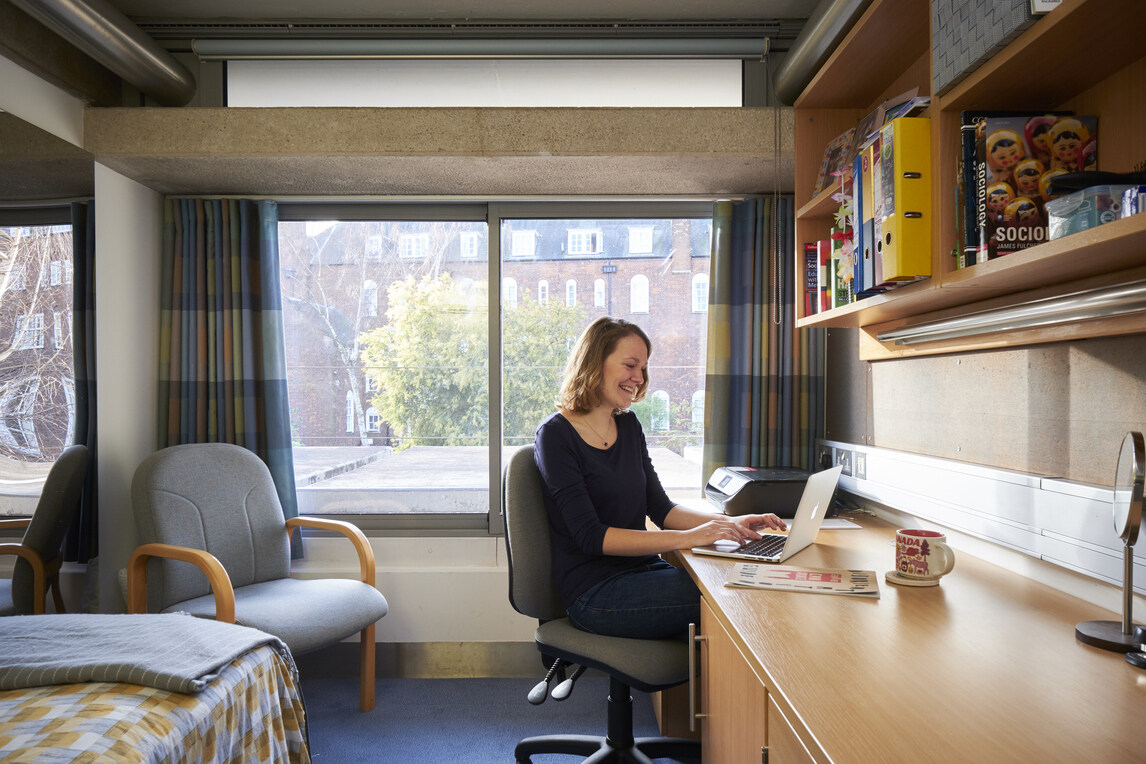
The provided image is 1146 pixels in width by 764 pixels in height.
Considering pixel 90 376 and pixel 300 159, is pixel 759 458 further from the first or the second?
pixel 90 376

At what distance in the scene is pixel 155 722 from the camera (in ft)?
4.54

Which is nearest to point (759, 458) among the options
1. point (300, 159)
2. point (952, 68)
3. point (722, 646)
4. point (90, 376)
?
point (722, 646)

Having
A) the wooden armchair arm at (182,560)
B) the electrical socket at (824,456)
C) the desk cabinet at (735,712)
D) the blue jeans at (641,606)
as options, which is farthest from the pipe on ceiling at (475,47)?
the desk cabinet at (735,712)

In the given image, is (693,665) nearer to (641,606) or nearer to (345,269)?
(641,606)

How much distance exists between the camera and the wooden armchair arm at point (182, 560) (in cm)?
220

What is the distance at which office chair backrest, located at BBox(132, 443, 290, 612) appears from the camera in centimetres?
247

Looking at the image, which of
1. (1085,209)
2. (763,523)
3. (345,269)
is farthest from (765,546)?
(345,269)

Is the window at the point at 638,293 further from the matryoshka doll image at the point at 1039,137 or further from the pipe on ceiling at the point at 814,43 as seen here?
the matryoshka doll image at the point at 1039,137

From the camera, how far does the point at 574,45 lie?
2734mm

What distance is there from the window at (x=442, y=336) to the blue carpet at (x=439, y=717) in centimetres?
65

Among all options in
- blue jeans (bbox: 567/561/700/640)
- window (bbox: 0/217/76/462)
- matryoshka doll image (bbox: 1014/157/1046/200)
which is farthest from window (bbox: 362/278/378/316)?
matryoshka doll image (bbox: 1014/157/1046/200)

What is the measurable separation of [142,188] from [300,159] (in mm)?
809

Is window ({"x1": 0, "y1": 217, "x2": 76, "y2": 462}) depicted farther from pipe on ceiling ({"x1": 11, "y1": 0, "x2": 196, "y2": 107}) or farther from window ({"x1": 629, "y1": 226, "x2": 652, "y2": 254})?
window ({"x1": 629, "y1": 226, "x2": 652, "y2": 254})

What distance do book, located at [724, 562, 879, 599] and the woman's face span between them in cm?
67
